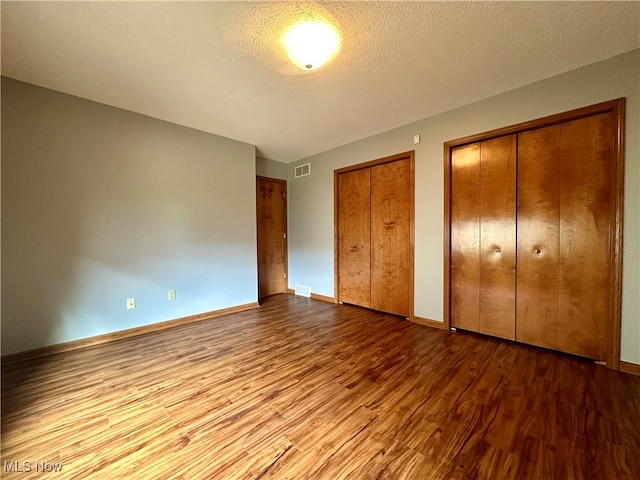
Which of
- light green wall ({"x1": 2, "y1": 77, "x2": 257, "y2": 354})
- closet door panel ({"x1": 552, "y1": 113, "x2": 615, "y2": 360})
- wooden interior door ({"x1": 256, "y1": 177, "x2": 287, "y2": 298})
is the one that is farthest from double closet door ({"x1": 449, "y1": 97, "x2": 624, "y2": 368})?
light green wall ({"x1": 2, "y1": 77, "x2": 257, "y2": 354})

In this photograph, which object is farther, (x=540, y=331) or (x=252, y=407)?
(x=540, y=331)

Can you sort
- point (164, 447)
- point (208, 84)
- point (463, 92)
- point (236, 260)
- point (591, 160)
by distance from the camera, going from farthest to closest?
1. point (236, 260)
2. point (463, 92)
3. point (208, 84)
4. point (591, 160)
5. point (164, 447)

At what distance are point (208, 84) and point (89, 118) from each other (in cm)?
141

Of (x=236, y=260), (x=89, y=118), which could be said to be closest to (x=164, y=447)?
(x=236, y=260)

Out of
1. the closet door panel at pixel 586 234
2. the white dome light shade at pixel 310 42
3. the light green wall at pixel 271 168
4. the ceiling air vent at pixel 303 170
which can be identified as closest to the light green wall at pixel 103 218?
the light green wall at pixel 271 168

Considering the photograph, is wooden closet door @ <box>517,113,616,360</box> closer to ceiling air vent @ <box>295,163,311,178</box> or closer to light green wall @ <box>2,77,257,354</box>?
ceiling air vent @ <box>295,163,311,178</box>

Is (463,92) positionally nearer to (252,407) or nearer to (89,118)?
(252,407)

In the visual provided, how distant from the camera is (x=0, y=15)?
1.50 m

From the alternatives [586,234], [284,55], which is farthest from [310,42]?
[586,234]

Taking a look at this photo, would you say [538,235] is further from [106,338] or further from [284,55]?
[106,338]

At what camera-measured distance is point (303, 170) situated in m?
4.44

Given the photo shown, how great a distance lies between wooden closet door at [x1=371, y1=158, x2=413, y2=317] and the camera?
3193 mm
